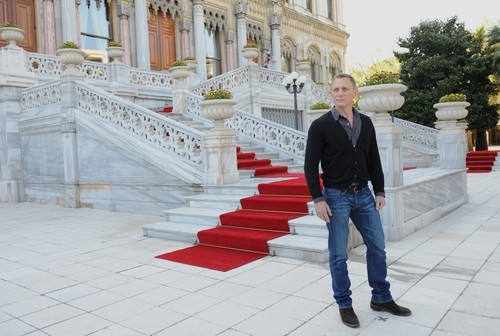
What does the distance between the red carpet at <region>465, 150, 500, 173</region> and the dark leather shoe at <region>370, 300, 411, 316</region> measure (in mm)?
16446

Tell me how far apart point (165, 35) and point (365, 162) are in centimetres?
1690

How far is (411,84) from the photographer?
78.3 feet

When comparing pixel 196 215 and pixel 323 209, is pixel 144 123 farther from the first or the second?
pixel 323 209

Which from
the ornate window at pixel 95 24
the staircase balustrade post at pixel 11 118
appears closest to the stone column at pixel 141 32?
the ornate window at pixel 95 24

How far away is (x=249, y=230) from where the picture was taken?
6398mm

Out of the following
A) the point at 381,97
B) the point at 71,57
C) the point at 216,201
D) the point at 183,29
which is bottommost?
the point at 216,201

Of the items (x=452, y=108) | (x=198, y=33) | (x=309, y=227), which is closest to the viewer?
(x=309, y=227)

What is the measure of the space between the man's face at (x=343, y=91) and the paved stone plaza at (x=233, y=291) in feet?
5.65

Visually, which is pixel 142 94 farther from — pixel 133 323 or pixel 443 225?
pixel 133 323

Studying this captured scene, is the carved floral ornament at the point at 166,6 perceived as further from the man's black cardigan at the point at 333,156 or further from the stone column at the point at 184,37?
the man's black cardigan at the point at 333,156

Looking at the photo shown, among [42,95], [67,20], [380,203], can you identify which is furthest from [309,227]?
[67,20]

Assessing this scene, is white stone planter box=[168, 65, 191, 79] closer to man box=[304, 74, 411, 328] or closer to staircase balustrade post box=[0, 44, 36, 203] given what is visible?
staircase balustrade post box=[0, 44, 36, 203]

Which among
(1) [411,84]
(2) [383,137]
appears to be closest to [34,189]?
(2) [383,137]

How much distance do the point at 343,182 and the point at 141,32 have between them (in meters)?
15.6
